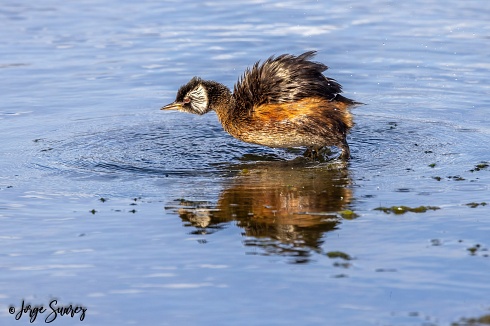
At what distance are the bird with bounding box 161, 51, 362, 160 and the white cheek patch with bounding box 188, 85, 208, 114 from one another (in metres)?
0.56

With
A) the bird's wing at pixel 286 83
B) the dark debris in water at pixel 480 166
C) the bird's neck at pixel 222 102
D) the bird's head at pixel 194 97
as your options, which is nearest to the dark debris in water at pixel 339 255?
the dark debris in water at pixel 480 166

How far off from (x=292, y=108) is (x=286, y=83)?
0.95ft

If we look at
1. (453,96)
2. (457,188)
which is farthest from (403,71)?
(457,188)

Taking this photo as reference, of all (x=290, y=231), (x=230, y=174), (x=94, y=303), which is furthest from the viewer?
(x=230, y=174)

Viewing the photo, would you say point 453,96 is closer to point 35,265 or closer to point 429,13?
point 429,13

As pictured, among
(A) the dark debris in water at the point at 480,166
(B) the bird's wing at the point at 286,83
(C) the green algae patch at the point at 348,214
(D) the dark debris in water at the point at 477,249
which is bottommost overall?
(D) the dark debris in water at the point at 477,249

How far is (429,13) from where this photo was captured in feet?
54.9

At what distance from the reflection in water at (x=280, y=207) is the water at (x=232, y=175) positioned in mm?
29

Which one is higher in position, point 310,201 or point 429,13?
point 429,13

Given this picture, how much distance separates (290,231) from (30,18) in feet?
33.0

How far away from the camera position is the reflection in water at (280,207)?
Result: 7.76 m

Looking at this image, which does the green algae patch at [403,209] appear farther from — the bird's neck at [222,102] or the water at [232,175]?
the bird's neck at [222,102]

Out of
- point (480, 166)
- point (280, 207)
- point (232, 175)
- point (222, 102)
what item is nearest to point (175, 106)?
point (222, 102)

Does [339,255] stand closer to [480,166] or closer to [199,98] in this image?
[480,166]
